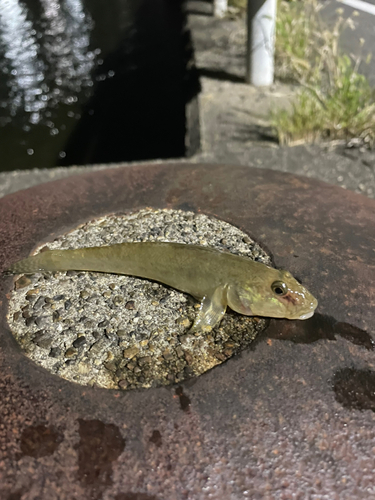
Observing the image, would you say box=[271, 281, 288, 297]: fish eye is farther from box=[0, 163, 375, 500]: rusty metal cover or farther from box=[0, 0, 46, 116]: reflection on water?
box=[0, 0, 46, 116]: reflection on water

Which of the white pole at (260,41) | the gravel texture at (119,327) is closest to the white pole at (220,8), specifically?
the white pole at (260,41)

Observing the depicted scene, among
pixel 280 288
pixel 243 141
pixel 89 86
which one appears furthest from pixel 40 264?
pixel 89 86

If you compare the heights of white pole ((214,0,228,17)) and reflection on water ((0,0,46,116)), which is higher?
white pole ((214,0,228,17))

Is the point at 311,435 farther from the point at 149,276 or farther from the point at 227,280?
the point at 149,276

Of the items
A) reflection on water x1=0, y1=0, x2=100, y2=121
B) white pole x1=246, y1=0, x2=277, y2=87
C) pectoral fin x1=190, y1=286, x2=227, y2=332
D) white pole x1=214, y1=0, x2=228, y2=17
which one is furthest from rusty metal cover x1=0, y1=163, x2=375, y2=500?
white pole x1=214, y1=0, x2=228, y2=17

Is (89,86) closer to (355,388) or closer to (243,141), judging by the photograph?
(243,141)

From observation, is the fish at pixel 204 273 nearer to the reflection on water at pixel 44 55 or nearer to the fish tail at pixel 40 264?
the fish tail at pixel 40 264
